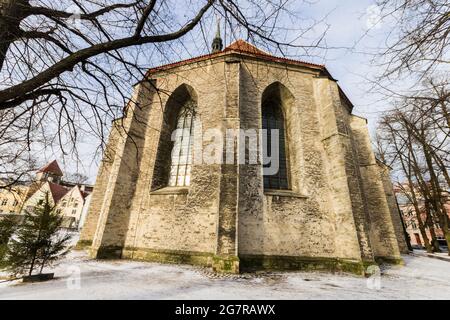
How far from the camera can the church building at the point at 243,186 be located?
285 inches

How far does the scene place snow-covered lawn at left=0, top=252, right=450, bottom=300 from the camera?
4.22 meters

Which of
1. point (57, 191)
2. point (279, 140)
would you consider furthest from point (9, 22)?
point (57, 191)

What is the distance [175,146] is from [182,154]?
0.55 meters

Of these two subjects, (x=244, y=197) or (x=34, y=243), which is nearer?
(x=34, y=243)

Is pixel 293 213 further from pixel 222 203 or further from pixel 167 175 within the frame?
pixel 167 175

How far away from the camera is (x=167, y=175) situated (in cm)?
936

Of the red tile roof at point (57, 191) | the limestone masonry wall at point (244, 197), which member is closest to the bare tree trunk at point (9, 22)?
the limestone masonry wall at point (244, 197)

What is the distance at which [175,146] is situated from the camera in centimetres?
976

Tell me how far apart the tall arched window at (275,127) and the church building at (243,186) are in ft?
0.15

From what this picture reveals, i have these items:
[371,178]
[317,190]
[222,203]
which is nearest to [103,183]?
[222,203]

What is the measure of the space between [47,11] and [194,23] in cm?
205

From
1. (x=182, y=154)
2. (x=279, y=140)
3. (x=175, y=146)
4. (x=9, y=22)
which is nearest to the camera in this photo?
(x=9, y=22)

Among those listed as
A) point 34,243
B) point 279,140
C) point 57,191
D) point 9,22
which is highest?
point 57,191

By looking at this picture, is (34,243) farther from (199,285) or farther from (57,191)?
(57,191)
